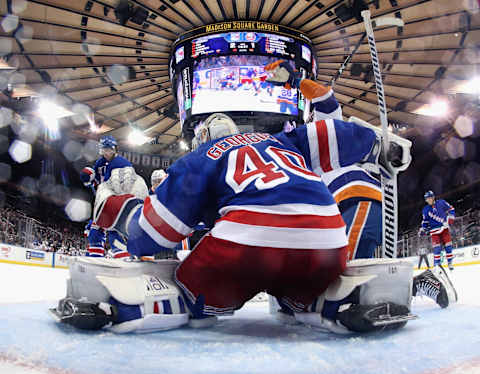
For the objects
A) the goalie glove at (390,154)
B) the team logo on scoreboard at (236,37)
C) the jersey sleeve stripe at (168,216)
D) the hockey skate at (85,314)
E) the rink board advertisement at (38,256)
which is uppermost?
the team logo on scoreboard at (236,37)

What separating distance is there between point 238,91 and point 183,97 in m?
1.23

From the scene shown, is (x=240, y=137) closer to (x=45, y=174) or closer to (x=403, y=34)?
(x=403, y=34)

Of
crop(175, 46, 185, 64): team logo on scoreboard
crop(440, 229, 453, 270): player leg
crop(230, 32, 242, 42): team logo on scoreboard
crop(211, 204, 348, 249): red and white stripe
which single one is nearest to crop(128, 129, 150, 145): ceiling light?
crop(175, 46, 185, 64): team logo on scoreboard

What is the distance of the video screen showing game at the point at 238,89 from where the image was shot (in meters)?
6.99

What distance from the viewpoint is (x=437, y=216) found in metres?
8.27

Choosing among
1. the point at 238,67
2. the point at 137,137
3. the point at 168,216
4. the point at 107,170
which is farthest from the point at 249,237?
the point at 137,137

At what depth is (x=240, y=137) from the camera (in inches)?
65.9

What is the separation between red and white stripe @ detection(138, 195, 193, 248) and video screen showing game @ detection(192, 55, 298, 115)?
5.60 meters

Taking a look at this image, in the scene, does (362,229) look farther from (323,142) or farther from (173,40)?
(173,40)

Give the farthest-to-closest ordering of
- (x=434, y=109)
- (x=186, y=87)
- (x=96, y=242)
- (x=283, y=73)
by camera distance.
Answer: (x=434, y=109) → (x=186, y=87) → (x=96, y=242) → (x=283, y=73)

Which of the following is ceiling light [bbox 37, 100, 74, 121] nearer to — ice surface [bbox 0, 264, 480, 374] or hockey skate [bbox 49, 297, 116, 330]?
hockey skate [bbox 49, 297, 116, 330]

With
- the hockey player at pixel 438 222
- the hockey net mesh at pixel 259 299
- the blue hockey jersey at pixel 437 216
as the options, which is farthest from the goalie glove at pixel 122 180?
the blue hockey jersey at pixel 437 216

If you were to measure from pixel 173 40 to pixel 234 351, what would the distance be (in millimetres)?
7559

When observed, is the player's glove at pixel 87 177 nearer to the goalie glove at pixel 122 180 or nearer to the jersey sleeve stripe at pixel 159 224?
the goalie glove at pixel 122 180
